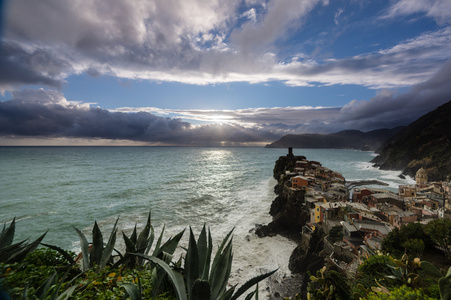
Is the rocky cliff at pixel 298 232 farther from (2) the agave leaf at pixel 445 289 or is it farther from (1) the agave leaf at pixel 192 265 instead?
(1) the agave leaf at pixel 192 265

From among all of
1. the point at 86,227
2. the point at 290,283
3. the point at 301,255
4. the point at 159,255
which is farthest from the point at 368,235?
the point at 86,227

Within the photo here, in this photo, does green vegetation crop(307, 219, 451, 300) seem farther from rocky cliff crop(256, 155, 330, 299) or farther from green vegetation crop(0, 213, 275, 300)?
rocky cliff crop(256, 155, 330, 299)

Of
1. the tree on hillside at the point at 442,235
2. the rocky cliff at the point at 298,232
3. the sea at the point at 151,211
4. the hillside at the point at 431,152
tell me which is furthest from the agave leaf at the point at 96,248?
the hillside at the point at 431,152

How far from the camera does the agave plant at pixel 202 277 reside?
2.60 meters

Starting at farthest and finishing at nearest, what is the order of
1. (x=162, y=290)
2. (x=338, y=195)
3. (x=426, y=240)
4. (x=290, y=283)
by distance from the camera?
1. (x=338, y=195)
2. (x=290, y=283)
3. (x=426, y=240)
4. (x=162, y=290)

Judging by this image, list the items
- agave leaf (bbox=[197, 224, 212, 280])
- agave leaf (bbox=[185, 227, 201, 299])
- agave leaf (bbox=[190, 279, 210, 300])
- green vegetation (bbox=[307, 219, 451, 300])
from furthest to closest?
1. green vegetation (bbox=[307, 219, 451, 300])
2. agave leaf (bbox=[197, 224, 212, 280])
3. agave leaf (bbox=[185, 227, 201, 299])
4. agave leaf (bbox=[190, 279, 210, 300])

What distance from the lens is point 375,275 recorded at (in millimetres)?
6684

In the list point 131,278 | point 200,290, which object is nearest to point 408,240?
point 200,290

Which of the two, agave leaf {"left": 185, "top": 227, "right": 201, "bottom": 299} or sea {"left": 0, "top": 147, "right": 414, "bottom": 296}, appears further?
sea {"left": 0, "top": 147, "right": 414, "bottom": 296}

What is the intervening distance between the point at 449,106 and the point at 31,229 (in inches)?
5314

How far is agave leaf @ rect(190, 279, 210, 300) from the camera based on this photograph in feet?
8.44

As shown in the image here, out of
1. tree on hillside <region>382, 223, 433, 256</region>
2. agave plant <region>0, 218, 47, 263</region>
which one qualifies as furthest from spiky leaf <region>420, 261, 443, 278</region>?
agave plant <region>0, 218, 47, 263</region>

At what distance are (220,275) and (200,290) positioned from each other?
0.86m

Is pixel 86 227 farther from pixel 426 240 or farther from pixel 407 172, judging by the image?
pixel 407 172
